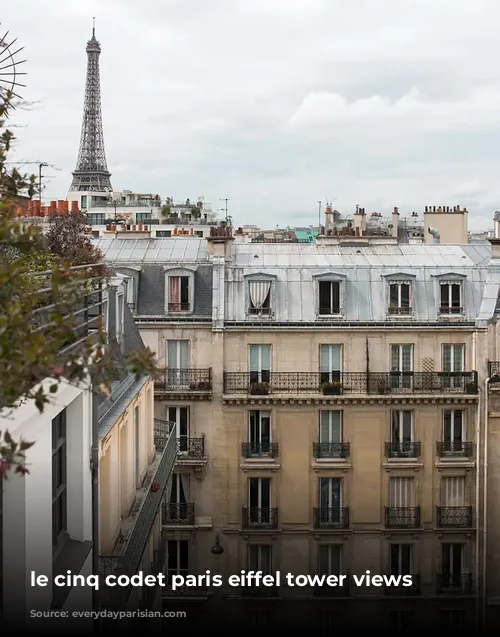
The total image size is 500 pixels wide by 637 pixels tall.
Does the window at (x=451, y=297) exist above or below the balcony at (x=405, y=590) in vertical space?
above

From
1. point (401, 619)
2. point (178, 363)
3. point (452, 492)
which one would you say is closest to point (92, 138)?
point (178, 363)

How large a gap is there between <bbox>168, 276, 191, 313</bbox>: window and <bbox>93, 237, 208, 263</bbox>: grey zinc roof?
902 mm

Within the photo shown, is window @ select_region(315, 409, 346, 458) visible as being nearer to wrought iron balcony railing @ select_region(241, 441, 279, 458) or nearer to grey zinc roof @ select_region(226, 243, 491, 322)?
wrought iron balcony railing @ select_region(241, 441, 279, 458)

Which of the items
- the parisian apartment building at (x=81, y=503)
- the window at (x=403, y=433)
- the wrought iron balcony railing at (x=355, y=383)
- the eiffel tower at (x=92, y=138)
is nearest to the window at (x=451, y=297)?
the wrought iron balcony railing at (x=355, y=383)

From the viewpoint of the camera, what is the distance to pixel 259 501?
89.6 ft

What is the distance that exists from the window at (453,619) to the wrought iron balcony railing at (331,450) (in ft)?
18.2

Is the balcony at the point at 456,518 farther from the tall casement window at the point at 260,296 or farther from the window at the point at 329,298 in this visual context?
the tall casement window at the point at 260,296

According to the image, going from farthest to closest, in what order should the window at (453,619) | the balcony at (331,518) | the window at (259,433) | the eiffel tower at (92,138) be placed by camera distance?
the eiffel tower at (92,138)
the window at (259,433)
the balcony at (331,518)
the window at (453,619)

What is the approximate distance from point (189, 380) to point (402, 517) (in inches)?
297

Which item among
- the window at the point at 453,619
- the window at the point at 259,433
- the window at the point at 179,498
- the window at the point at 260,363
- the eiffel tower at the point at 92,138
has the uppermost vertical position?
the eiffel tower at the point at 92,138

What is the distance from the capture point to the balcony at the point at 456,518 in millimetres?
27234

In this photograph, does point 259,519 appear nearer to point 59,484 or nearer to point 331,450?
point 331,450

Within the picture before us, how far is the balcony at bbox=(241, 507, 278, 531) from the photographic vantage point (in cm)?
2716

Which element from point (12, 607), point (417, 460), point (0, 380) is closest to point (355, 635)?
point (417, 460)
